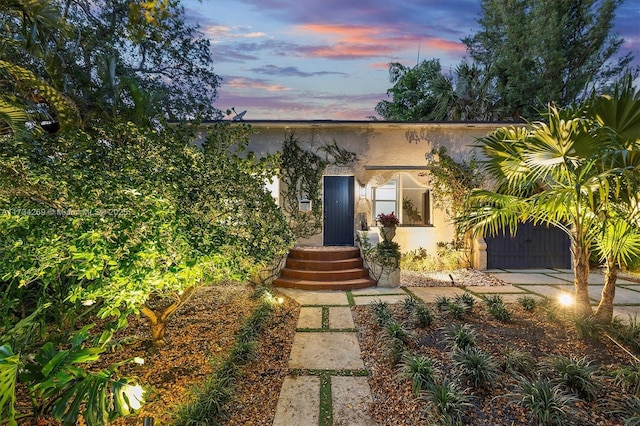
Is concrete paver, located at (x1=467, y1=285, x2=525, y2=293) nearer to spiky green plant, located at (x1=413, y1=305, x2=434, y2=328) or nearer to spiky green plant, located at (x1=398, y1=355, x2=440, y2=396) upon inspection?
spiky green plant, located at (x1=413, y1=305, x2=434, y2=328)

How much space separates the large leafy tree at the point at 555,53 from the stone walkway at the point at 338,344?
1118 cm

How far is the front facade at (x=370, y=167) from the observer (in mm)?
9844

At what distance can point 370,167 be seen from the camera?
9898 millimetres

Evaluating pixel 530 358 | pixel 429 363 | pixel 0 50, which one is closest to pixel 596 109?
pixel 530 358

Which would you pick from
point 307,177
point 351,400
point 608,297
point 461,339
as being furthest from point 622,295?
point 307,177

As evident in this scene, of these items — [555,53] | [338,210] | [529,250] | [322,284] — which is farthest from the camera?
[555,53]

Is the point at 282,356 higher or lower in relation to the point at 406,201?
lower

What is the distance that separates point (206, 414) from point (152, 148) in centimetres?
301

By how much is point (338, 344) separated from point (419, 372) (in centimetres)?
150

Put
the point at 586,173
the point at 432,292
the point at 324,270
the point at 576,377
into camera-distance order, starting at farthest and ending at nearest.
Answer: the point at 324,270 → the point at 432,292 → the point at 586,173 → the point at 576,377

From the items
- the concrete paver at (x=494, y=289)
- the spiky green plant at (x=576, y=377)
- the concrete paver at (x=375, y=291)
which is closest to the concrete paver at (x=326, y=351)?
the spiky green plant at (x=576, y=377)

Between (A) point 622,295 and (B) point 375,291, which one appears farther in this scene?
(B) point 375,291

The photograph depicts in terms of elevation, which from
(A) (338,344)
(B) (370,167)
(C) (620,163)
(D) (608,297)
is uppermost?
(B) (370,167)

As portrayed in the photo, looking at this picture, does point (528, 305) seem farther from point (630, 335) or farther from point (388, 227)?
point (388, 227)
